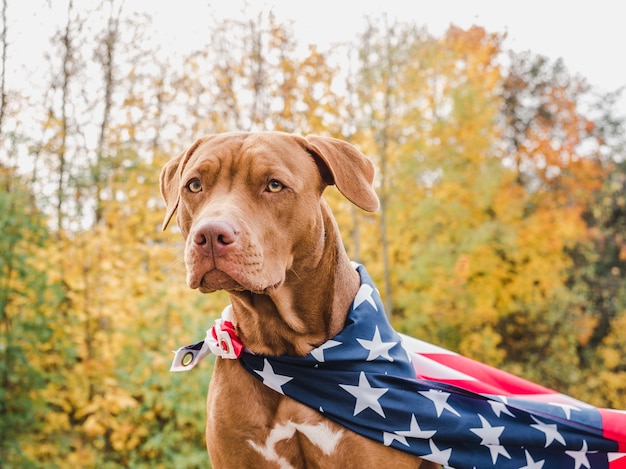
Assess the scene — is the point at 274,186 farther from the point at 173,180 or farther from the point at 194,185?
the point at 173,180

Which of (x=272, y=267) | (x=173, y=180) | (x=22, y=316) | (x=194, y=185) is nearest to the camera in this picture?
(x=272, y=267)

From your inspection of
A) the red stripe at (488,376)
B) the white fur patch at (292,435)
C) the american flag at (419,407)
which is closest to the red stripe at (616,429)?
the american flag at (419,407)

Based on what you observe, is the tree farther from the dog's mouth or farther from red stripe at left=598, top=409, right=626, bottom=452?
red stripe at left=598, top=409, right=626, bottom=452

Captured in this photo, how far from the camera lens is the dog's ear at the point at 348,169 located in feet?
8.68

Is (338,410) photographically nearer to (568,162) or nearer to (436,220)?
(436,220)

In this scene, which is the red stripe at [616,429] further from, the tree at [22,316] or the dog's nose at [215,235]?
the tree at [22,316]

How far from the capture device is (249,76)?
6.93 metres

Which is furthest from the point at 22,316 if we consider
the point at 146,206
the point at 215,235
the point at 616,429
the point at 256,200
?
the point at 616,429

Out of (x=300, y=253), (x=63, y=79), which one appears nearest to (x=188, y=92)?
(x=63, y=79)

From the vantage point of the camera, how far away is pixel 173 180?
2854 millimetres

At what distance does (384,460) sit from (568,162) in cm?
1589

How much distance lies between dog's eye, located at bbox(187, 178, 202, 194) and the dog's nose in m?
0.37

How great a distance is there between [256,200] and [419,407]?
114cm

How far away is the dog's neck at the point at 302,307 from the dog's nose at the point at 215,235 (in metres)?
0.43
